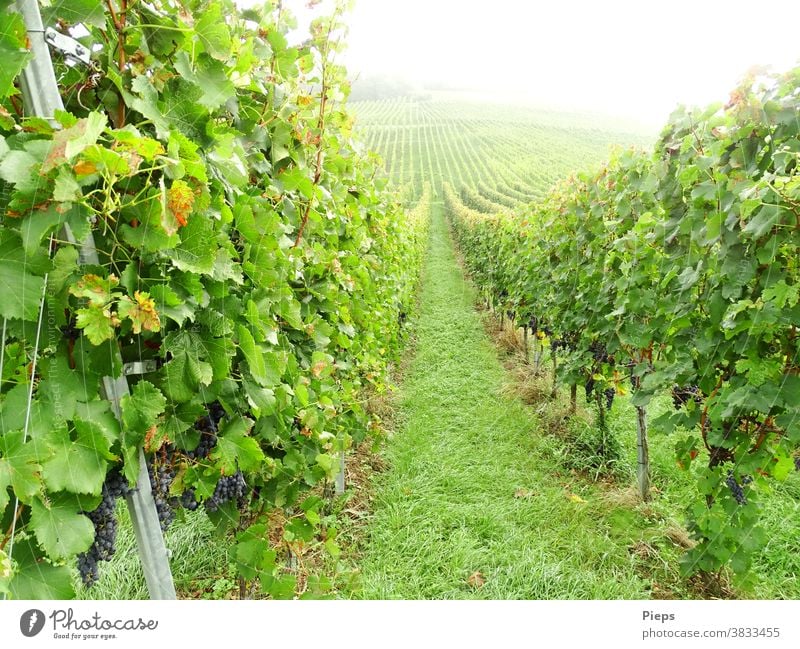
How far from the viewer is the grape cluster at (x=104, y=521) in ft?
4.18

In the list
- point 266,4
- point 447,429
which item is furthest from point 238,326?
point 447,429

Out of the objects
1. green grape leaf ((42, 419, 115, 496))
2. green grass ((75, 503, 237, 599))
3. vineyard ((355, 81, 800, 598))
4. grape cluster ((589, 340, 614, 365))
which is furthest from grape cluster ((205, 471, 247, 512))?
grape cluster ((589, 340, 614, 365))

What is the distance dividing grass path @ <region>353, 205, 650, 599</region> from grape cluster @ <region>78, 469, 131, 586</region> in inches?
74.5

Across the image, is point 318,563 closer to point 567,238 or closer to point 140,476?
point 140,476

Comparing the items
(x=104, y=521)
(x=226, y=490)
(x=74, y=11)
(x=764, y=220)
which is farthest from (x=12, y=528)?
(x=764, y=220)

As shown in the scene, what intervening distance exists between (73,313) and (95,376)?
15cm

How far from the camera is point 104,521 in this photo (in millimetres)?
1279

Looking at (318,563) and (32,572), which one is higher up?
(32,572)

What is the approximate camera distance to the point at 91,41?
1.22 m

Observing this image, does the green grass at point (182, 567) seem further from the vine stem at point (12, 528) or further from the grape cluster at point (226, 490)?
the vine stem at point (12, 528)

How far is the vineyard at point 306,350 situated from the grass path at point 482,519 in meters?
0.02

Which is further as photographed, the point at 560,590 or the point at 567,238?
the point at 567,238

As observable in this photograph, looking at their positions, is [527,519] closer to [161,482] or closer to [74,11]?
[161,482]

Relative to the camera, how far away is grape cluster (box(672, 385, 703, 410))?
9.25ft
